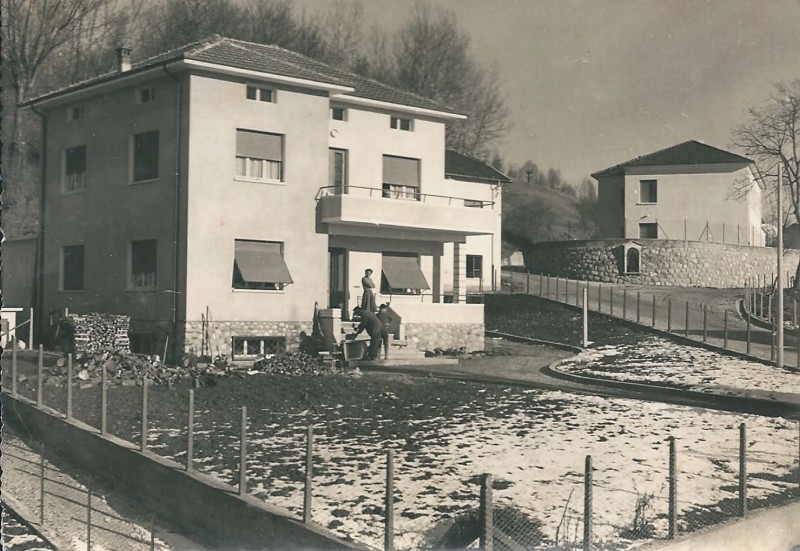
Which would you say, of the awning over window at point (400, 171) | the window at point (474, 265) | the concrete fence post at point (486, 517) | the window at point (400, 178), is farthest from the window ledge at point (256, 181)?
the window at point (474, 265)

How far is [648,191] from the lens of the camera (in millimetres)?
46656

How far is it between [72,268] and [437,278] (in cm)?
1064

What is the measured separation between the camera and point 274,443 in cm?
1151

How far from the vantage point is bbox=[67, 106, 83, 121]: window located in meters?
23.6

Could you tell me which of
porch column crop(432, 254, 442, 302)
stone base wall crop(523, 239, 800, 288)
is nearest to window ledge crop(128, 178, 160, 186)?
porch column crop(432, 254, 442, 302)

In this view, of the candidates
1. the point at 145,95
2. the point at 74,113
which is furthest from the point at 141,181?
the point at 74,113

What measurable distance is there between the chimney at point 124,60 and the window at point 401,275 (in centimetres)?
884

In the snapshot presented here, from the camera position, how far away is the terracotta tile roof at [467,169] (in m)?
37.5

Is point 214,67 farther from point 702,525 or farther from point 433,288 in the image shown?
point 702,525

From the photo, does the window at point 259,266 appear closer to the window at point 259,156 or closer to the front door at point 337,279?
the window at point 259,156

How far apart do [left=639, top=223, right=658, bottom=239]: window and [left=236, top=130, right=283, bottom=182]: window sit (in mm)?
29730

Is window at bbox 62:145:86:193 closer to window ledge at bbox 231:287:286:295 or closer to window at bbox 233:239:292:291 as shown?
window at bbox 233:239:292:291

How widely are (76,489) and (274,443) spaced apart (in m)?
2.60

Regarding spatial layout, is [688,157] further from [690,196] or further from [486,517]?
[486,517]
